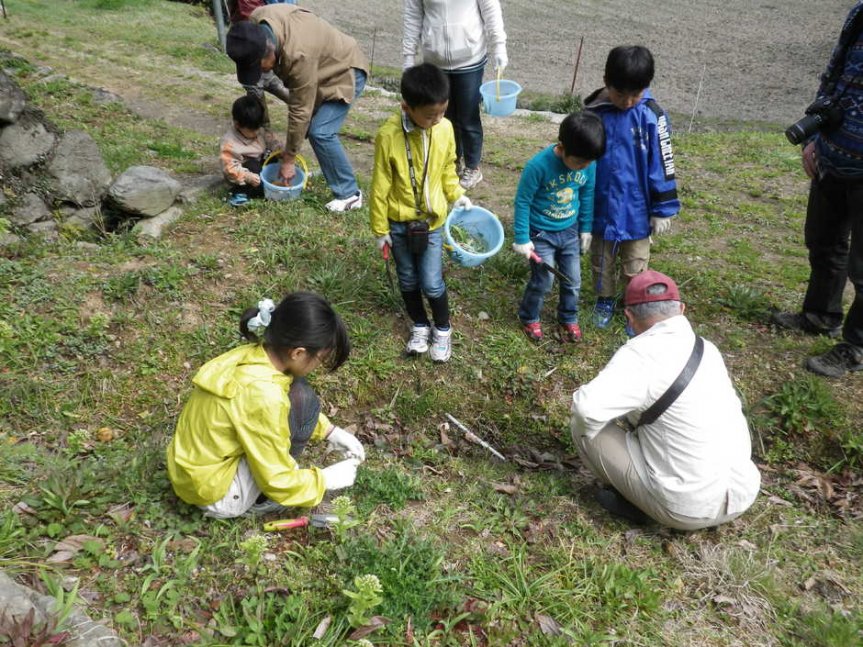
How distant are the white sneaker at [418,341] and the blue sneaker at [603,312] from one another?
130cm

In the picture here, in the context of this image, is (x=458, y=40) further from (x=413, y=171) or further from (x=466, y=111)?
(x=413, y=171)

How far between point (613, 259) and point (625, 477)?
1.74m

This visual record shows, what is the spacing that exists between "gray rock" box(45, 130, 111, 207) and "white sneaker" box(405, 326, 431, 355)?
116 inches

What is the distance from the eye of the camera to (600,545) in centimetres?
294

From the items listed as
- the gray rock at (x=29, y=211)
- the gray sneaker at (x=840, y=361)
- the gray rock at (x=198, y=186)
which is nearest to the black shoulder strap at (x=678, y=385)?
the gray sneaker at (x=840, y=361)

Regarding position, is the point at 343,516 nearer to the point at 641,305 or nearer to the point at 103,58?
the point at 641,305

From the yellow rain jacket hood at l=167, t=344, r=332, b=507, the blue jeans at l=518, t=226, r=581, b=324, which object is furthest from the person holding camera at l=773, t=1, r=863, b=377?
the yellow rain jacket hood at l=167, t=344, r=332, b=507

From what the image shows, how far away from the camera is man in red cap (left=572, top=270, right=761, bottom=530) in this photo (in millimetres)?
2635

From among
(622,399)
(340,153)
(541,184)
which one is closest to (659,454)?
(622,399)

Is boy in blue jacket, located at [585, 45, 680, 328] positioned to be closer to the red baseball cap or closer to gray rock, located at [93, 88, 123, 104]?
the red baseball cap

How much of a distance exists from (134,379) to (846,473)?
420cm

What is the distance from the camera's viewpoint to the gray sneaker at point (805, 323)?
4.39 metres

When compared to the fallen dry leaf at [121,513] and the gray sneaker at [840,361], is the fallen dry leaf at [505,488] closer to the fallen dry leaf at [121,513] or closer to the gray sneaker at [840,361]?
the fallen dry leaf at [121,513]

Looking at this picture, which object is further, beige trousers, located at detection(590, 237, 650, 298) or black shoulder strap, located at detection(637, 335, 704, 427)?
beige trousers, located at detection(590, 237, 650, 298)
